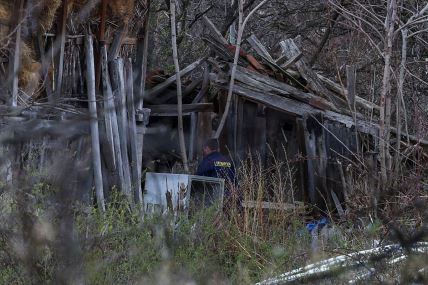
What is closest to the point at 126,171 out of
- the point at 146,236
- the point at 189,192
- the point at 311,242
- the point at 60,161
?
the point at 189,192

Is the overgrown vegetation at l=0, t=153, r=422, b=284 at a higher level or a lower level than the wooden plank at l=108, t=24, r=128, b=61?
lower

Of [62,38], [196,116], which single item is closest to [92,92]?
[62,38]

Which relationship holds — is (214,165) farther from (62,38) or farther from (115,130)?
(62,38)

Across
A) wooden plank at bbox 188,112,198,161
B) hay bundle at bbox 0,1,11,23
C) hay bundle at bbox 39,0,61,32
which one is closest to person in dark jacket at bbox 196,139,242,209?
wooden plank at bbox 188,112,198,161

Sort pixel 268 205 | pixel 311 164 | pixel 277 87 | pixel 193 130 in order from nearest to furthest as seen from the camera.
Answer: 1. pixel 268 205
2. pixel 311 164
3. pixel 277 87
4. pixel 193 130

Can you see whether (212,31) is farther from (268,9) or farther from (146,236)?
(146,236)

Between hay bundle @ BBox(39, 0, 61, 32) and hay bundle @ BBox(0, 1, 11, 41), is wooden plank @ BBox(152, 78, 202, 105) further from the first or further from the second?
hay bundle @ BBox(0, 1, 11, 41)

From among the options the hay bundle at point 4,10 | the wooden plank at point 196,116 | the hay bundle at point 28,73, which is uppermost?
the hay bundle at point 4,10

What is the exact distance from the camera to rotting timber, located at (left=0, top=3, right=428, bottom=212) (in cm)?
963

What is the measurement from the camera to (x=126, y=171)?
1039 cm

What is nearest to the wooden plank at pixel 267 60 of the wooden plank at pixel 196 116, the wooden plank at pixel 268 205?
the wooden plank at pixel 196 116

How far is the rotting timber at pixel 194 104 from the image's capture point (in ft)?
31.6

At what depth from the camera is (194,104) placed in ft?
42.4

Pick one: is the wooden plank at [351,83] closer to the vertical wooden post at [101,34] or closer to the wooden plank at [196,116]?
the wooden plank at [196,116]
